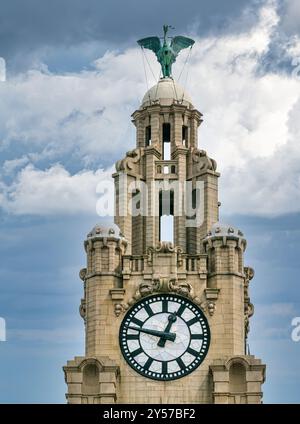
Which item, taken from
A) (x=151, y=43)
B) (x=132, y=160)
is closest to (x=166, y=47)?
(x=151, y=43)

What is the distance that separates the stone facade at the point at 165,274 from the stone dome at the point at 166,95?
46 mm

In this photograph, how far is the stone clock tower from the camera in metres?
72.3

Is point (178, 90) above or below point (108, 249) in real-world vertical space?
above

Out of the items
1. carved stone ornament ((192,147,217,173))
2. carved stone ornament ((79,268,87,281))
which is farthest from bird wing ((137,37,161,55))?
carved stone ornament ((79,268,87,281))

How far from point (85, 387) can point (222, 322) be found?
6450 mm

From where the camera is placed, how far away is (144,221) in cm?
7781

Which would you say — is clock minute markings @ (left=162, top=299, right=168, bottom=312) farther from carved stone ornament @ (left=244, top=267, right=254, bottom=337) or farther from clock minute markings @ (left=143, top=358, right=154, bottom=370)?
carved stone ornament @ (left=244, top=267, right=254, bottom=337)

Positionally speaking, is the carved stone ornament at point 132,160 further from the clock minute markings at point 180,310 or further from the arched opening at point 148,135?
the clock minute markings at point 180,310

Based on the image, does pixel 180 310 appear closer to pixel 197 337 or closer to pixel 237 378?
pixel 197 337

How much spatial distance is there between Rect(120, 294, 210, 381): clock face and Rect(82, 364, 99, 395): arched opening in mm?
1634

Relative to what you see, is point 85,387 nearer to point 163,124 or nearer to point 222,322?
point 222,322
